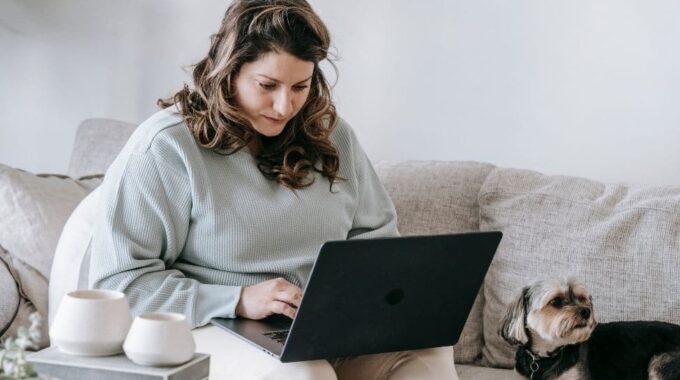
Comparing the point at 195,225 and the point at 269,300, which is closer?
the point at 269,300

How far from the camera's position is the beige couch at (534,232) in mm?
2102

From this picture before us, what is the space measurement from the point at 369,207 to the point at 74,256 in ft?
2.10

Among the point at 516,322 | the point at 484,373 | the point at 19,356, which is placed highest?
the point at 19,356

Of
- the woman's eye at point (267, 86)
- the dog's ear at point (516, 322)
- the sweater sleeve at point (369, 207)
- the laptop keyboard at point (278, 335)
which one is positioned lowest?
the dog's ear at point (516, 322)

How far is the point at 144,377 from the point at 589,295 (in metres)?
1.16

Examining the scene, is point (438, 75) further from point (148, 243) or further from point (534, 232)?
point (148, 243)

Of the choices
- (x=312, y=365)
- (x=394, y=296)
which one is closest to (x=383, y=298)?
(x=394, y=296)

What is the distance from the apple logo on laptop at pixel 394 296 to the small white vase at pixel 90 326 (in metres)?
0.46

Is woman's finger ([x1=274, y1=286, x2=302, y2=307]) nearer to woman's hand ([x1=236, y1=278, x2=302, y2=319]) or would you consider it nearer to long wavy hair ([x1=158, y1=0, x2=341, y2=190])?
woman's hand ([x1=236, y1=278, x2=302, y2=319])

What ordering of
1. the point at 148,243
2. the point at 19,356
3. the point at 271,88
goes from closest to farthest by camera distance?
the point at 19,356 < the point at 148,243 < the point at 271,88

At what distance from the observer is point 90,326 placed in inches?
47.5

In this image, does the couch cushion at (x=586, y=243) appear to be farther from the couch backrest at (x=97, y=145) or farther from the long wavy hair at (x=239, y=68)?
the couch backrest at (x=97, y=145)

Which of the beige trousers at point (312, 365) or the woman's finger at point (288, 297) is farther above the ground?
the woman's finger at point (288, 297)

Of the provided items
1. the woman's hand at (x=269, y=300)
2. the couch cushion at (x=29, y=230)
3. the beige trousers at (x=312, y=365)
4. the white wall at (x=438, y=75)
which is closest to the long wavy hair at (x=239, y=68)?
the woman's hand at (x=269, y=300)
